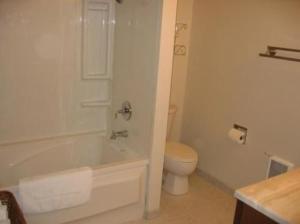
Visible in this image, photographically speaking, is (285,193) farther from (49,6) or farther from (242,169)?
(49,6)

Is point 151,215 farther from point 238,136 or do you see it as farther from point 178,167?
point 238,136

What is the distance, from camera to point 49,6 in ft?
9.01

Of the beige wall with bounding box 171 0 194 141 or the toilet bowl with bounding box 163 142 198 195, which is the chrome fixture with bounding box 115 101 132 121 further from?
the beige wall with bounding box 171 0 194 141

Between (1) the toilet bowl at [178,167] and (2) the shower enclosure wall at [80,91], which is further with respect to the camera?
(1) the toilet bowl at [178,167]

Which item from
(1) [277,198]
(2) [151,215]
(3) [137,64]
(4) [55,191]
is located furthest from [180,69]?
(1) [277,198]

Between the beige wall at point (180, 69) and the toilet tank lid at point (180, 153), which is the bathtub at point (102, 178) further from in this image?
the beige wall at point (180, 69)

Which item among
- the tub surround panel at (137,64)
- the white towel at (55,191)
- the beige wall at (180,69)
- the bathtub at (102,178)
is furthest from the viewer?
the beige wall at (180,69)

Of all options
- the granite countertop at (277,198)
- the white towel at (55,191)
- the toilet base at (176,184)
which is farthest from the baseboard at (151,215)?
the granite countertop at (277,198)

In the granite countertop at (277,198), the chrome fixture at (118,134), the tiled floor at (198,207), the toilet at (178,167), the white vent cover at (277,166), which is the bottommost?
the tiled floor at (198,207)

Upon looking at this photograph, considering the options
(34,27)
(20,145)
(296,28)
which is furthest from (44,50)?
(296,28)

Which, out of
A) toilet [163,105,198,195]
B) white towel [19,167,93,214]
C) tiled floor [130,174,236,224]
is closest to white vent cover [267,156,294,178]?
tiled floor [130,174,236,224]

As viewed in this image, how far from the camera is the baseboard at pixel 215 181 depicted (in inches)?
134

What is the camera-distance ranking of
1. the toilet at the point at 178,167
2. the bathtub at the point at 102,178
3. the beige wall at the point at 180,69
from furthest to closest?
the beige wall at the point at 180,69 → the toilet at the point at 178,167 → the bathtub at the point at 102,178

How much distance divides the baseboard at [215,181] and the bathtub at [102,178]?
1023mm
